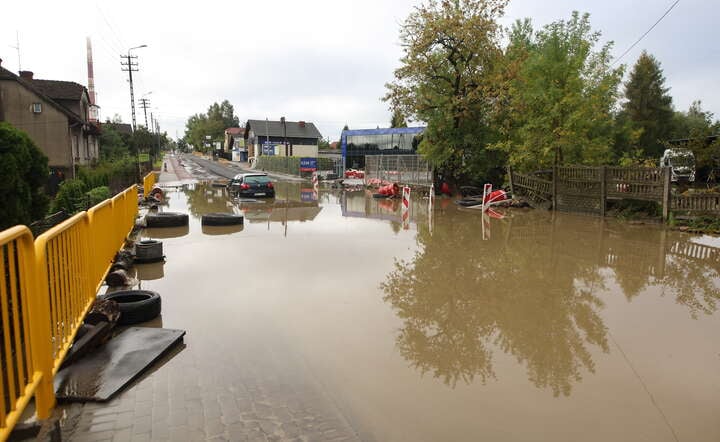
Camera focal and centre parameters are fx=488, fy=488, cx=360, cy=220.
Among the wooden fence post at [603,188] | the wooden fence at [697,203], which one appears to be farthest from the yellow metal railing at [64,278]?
the wooden fence post at [603,188]

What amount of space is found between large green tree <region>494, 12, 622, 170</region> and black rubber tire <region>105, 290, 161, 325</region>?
16750 millimetres

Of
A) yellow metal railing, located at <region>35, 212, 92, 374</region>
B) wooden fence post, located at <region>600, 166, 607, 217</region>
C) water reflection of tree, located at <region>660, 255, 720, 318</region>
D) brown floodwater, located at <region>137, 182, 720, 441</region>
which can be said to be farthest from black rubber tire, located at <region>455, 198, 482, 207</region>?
yellow metal railing, located at <region>35, 212, 92, 374</region>

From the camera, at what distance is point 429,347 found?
5637 mm

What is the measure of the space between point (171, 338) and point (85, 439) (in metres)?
2.00

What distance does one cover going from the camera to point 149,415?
3.99 metres

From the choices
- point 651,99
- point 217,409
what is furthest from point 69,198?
point 651,99

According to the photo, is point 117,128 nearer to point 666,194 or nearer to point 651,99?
point 651,99

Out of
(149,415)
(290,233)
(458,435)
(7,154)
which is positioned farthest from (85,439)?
(290,233)

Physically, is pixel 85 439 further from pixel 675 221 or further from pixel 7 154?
pixel 675 221

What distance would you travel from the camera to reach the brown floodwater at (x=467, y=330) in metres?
4.15

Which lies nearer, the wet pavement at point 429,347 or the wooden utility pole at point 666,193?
the wet pavement at point 429,347

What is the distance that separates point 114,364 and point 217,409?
147cm

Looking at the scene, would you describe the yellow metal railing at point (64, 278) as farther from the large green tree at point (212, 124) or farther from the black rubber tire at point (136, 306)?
the large green tree at point (212, 124)

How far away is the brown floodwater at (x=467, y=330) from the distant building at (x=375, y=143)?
54.2m
